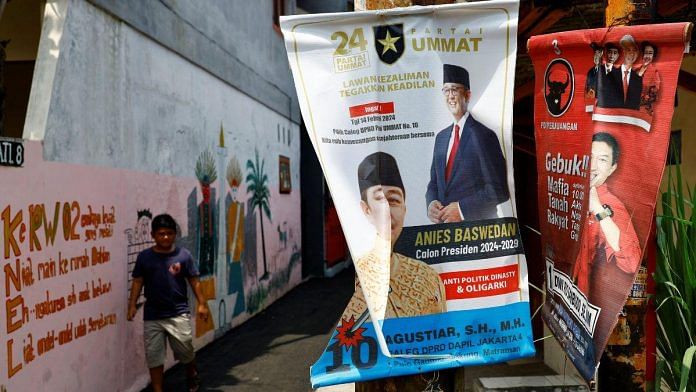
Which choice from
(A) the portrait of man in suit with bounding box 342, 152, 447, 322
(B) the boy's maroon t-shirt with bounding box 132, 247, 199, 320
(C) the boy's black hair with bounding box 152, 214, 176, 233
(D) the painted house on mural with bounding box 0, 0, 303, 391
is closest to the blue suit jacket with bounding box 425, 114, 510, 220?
(A) the portrait of man in suit with bounding box 342, 152, 447, 322

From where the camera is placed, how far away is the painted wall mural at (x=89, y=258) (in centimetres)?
478

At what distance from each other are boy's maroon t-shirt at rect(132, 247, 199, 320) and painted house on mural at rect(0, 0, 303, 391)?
25cm

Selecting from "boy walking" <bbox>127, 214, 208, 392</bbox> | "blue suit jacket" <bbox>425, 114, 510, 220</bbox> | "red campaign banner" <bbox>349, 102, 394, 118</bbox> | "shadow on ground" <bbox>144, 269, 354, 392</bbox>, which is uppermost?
"red campaign banner" <bbox>349, 102, 394, 118</bbox>

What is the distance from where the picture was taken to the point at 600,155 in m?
2.62

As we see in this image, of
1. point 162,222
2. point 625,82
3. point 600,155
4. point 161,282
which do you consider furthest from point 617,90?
point 161,282

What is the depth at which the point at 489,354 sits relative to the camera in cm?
263

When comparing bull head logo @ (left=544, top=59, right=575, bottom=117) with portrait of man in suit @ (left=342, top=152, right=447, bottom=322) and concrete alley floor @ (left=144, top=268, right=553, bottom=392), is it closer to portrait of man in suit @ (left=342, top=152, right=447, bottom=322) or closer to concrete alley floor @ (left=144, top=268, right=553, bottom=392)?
portrait of man in suit @ (left=342, top=152, right=447, bottom=322)

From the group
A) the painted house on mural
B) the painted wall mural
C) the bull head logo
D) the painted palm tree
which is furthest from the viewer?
the painted palm tree

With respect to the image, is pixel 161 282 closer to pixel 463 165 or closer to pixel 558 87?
pixel 463 165

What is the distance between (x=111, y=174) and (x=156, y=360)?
1.73 metres

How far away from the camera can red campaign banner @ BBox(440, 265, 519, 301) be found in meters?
2.62

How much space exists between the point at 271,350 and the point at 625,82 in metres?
6.73

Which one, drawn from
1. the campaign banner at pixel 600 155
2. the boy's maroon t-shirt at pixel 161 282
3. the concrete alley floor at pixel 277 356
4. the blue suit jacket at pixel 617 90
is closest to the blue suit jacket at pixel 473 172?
the campaign banner at pixel 600 155

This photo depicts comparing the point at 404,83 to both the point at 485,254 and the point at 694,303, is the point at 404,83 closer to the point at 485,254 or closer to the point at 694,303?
the point at 485,254
